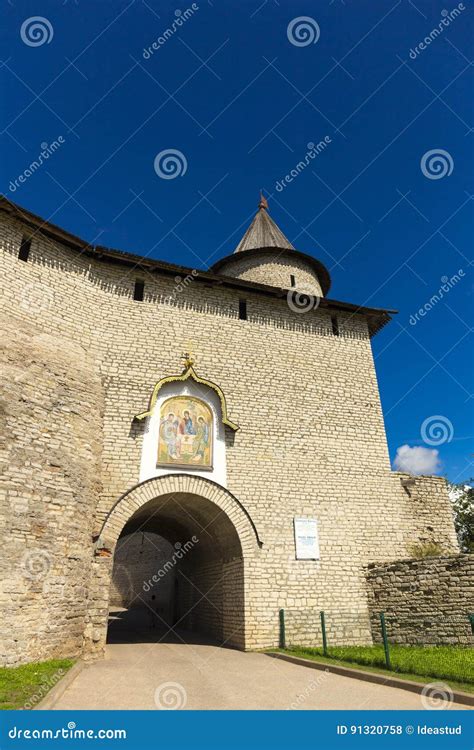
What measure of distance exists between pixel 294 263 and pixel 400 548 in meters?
10.6

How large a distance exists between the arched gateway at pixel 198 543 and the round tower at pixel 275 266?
348 inches

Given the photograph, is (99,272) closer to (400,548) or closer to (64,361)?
(64,361)

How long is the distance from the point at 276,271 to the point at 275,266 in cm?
27

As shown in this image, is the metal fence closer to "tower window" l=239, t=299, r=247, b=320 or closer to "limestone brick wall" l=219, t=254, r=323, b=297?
"tower window" l=239, t=299, r=247, b=320

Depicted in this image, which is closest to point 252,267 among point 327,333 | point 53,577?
point 327,333

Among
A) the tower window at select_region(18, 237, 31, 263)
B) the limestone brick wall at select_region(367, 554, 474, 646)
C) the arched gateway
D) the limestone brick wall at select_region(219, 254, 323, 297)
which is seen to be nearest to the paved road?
the arched gateway

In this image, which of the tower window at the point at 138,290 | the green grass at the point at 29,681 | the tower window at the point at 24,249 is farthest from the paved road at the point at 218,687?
the tower window at the point at 24,249

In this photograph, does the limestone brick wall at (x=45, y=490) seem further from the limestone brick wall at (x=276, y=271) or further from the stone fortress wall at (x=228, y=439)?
the limestone brick wall at (x=276, y=271)

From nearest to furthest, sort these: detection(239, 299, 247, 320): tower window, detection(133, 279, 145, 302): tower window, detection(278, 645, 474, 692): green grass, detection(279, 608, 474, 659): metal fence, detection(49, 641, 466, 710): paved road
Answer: detection(49, 641, 466, 710): paved road → detection(278, 645, 474, 692): green grass → detection(279, 608, 474, 659): metal fence → detection(133, 279, 145, 302): tower window → detection(239, 299, 247, 320): tower window

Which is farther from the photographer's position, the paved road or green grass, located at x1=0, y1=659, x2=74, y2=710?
the paved road

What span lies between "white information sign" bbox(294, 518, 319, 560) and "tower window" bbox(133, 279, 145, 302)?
274 inches

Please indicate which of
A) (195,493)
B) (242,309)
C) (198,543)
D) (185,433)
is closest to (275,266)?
(242,309)

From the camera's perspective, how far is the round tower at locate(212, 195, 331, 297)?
56.6ft

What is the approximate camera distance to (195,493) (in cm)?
1061
